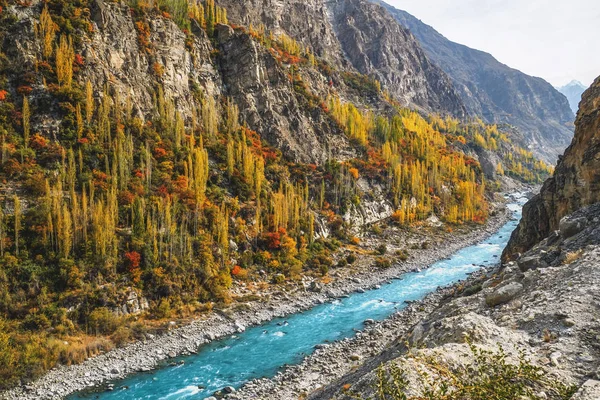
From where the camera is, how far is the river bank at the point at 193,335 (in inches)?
859

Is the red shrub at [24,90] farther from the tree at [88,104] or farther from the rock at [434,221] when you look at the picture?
the rock at [434,221]

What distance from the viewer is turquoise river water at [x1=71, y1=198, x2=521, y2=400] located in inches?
866

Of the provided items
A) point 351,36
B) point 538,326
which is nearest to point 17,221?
point 538,326

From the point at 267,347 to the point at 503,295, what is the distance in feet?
63.0

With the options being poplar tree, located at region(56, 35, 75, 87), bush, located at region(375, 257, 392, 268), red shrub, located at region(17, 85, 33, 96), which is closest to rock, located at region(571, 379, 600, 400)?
bush, located at region(375, 257, 392, 268)

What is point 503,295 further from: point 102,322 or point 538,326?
point 102,322

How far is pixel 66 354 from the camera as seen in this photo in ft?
78.5

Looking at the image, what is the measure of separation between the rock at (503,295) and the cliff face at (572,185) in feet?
43.9

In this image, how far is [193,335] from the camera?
1125 inches

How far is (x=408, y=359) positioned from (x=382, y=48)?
645ft

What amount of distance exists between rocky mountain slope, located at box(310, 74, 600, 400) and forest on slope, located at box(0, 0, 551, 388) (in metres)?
23.4

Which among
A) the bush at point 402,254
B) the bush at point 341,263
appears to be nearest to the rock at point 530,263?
the bush at point 341,263

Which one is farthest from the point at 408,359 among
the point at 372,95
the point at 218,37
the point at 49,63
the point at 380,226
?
the point at 372,95

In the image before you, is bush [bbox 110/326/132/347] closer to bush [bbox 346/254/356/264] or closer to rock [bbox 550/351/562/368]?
rock [bbox 550/351/562/368]
